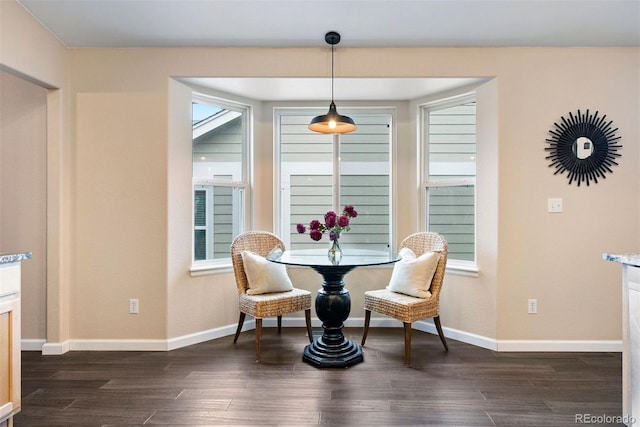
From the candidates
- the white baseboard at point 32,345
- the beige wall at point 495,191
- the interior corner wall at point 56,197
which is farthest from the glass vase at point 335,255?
the white baseboard at point 32,345

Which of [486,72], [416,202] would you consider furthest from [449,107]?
[416,202]

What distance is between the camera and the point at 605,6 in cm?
251

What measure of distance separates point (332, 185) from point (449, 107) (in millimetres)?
1369

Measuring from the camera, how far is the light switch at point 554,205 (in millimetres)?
3014

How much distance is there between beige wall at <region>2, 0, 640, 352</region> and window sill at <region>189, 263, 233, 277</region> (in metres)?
0.23

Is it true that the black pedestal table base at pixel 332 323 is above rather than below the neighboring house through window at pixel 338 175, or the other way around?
below

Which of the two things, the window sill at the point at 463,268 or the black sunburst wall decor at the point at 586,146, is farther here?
the window sill at the point at 463,268

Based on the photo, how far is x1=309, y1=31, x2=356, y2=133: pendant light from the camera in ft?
8.93

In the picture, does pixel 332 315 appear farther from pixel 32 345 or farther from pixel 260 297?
pixel 32 345

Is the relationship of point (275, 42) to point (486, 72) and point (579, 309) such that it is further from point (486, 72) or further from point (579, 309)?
point (579, 309)

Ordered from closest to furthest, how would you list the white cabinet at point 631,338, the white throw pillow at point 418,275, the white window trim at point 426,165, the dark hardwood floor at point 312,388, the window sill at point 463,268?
the white cabinet at point 631,338, the dark hardwood floor at point 312,388, the white throw pillow at point 418,275, the window sill at point 463,268, the white window trim at point 426,165

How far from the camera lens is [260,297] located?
9.75 ft

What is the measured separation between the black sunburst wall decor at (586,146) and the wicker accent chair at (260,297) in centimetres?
241

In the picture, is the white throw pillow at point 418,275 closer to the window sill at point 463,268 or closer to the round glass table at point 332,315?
the round glass table at point 332,315
